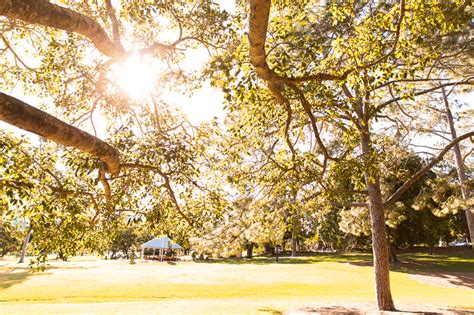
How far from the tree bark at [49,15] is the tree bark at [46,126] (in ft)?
4.04

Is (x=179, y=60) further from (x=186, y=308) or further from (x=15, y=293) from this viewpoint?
(x=15, y=293)

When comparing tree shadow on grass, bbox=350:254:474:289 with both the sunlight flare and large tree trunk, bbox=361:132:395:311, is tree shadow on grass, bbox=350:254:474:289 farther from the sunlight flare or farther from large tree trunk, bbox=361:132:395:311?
the sunlight flare

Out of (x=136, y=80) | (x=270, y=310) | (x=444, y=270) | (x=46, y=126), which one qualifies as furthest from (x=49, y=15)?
(x=444, y=270)

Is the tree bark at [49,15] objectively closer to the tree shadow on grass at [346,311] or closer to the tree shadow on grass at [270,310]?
the tree shadow on grass at [270,310]

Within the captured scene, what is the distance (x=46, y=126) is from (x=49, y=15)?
5.58 ft

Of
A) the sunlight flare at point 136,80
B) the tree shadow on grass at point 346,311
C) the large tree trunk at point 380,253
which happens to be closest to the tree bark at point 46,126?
the sunlight flare at point 136,80

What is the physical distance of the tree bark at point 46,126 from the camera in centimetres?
408

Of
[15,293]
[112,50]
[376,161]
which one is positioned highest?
[112,50]

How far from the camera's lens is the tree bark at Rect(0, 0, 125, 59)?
13.8ft

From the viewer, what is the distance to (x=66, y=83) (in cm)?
873

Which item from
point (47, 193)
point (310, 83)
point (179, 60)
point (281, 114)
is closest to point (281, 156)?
point (281, 114)

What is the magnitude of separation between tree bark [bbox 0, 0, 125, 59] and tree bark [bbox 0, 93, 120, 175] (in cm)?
123

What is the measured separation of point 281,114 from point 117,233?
18.9 ft

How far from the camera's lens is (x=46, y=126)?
14.7 feet
